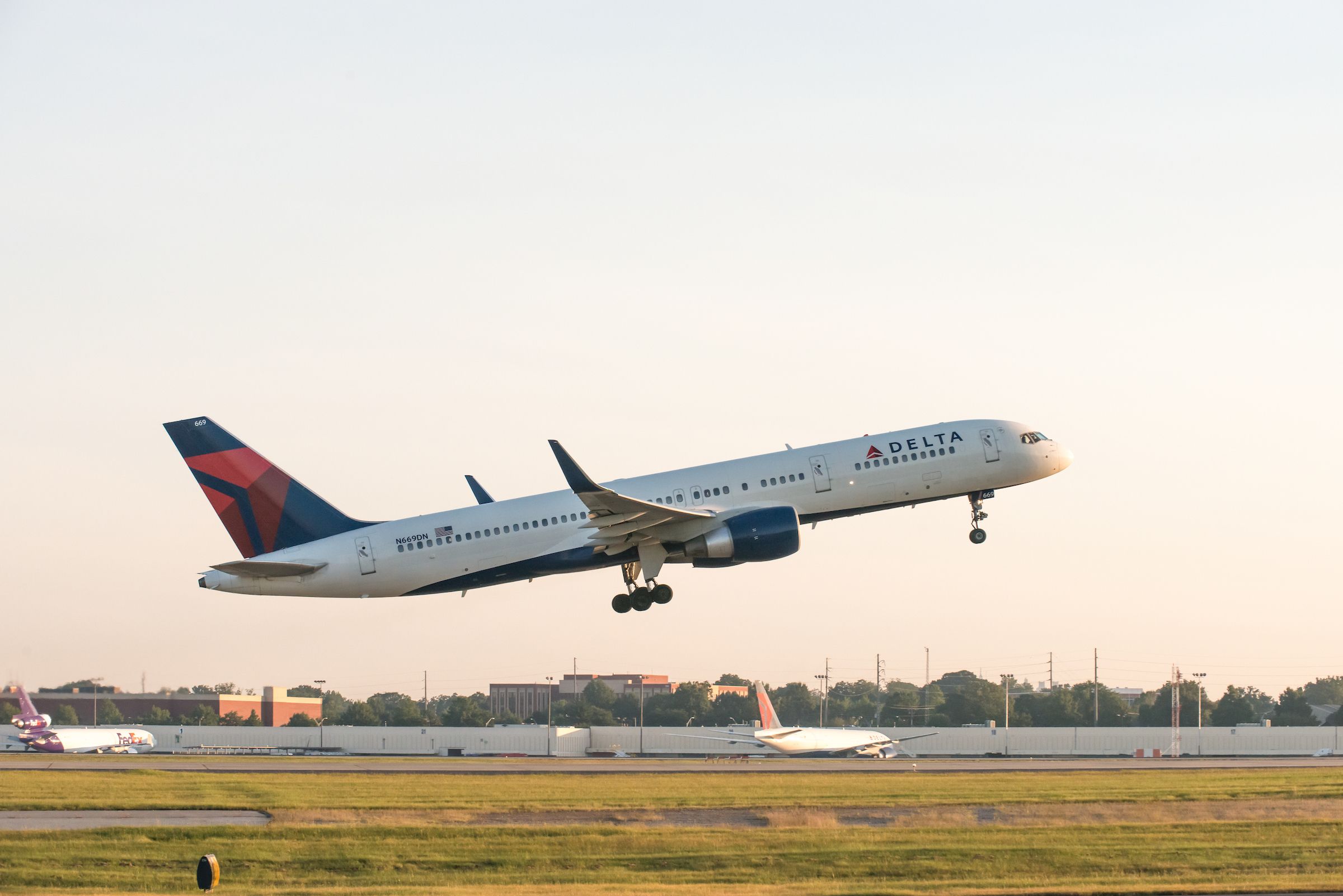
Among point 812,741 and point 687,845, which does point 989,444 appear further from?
point 812,741

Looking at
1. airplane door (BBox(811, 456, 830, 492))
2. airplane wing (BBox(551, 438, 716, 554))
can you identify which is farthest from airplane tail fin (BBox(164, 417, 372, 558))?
airplane door (BBox(811, 456, 830, 492))

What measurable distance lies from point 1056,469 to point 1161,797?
69.0 feet

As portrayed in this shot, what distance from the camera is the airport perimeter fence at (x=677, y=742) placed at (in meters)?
153

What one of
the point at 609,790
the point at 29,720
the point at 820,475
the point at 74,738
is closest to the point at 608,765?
the point at 609,790

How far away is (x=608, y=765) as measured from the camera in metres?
104

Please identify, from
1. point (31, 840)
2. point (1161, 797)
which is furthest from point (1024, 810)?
point (31, 840)

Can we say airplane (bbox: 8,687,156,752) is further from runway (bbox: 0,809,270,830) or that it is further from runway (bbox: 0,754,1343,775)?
runway (bbox: 0,809,270,830)

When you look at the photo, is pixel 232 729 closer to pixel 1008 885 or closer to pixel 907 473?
pixel 907 473

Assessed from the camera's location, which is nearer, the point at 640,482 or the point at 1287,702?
the point at 640,482

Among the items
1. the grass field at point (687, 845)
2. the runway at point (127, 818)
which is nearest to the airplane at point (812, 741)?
the grass field at point (687, 845)

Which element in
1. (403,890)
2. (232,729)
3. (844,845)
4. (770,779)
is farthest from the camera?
(232,729)

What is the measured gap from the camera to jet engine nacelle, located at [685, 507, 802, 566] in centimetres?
5638

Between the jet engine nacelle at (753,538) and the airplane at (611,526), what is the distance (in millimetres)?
45

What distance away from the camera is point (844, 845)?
5253 centimetres
